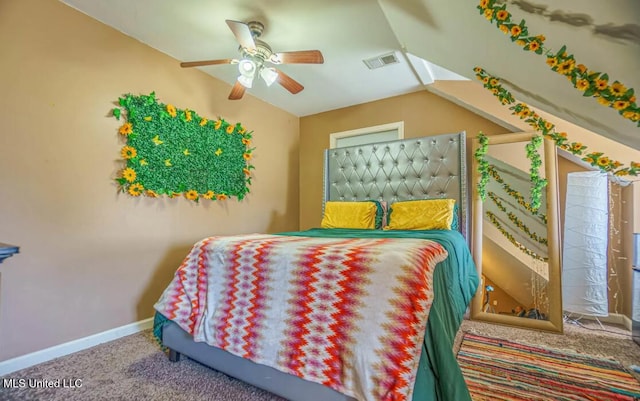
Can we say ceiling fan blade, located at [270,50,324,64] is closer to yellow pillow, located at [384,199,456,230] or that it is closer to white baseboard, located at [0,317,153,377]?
yellow pillow, located at [384,199,456,230]

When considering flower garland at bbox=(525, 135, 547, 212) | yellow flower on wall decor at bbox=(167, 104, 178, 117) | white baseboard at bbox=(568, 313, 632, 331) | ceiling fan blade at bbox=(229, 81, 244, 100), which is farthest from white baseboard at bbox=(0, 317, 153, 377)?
white baseboard at bbox=(568, 313, 632, 331)

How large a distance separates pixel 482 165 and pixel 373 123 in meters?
1.40

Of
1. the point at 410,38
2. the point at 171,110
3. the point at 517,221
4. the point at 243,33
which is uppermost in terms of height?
the point at 410,38

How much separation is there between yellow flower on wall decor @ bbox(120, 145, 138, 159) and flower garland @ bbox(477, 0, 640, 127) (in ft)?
8.43

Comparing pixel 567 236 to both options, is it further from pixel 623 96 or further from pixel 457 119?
pixel 623 96

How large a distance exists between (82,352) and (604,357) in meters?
3.65

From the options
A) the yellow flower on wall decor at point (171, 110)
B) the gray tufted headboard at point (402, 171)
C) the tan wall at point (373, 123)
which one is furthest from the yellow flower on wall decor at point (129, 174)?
the tan wall at point (373, 123)

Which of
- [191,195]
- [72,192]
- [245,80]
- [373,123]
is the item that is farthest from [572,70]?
[72,192]

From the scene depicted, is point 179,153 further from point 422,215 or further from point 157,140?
point 422,215

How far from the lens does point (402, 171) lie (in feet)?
10.6

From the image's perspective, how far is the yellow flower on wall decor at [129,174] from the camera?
2293 mm

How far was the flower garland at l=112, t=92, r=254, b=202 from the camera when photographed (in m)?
2.34

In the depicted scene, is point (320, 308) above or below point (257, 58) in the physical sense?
below

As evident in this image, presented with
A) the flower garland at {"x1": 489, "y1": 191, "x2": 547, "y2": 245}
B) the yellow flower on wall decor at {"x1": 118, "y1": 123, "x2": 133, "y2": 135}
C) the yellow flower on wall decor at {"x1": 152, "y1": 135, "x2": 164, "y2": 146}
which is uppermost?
the yellow flower on wall decor at {"x1": 118, "y1": 123, "x2": 133, "y2": 135}
